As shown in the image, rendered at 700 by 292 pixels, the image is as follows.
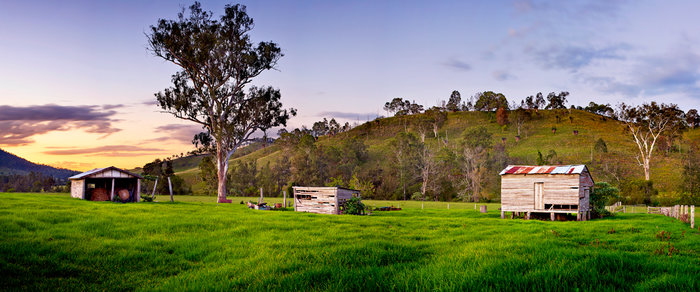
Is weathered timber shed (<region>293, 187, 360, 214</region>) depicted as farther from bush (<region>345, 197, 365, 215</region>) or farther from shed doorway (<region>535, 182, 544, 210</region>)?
shed doorway (<region>535, 182, 544, 210</region>)

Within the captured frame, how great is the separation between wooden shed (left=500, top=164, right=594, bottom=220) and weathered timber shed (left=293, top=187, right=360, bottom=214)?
14269 millimetres

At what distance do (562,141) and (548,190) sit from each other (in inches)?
4623

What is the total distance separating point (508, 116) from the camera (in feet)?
557

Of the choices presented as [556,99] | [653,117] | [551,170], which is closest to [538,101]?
[556,99]

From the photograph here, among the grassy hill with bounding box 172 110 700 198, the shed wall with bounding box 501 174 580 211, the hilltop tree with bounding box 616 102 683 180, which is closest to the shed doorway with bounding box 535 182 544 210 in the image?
the shed wall with bounding box 501 174 580 211

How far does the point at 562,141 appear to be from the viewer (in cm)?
13925

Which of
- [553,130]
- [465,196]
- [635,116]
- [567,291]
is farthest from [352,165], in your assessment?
[567,291]

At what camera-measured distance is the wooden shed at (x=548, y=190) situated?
34.6m

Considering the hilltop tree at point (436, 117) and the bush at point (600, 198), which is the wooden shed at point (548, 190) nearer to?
the bush at point (600, 198)

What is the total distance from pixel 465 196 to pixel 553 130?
302ft

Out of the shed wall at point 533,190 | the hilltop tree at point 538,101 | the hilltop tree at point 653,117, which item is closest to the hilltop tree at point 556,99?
the hilltop tree at point 538,101

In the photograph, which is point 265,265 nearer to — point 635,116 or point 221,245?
point 221,245

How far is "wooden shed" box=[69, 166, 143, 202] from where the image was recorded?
42.3 meters

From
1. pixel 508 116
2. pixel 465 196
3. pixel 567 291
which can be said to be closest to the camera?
pixel 567 291
